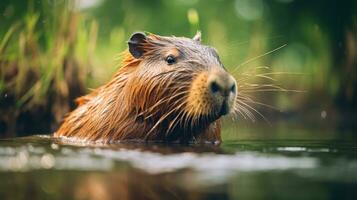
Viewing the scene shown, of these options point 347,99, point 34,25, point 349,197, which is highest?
Answer: point 34,25

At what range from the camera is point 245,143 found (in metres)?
5.52

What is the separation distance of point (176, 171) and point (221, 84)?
1202mm

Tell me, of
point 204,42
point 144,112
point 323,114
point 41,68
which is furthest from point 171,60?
point 204,42

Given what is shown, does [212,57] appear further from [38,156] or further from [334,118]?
[334,118]

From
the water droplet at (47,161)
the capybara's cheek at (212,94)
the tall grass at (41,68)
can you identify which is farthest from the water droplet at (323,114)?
the water droplet at (47,161)

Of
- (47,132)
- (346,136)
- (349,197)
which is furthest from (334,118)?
(349,197)

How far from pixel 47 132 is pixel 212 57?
254cm

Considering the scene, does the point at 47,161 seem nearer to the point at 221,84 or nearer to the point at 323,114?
the point at 221,84

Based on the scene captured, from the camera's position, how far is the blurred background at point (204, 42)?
22.8ft

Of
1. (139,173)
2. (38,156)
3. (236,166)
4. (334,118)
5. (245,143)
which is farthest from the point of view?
(334,118)

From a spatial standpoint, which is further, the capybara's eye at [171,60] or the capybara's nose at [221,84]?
the capybara's eye at [171,60]

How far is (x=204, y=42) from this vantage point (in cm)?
1051

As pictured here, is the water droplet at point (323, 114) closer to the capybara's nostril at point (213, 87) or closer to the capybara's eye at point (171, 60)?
the capybara's eye at point (171, 60)

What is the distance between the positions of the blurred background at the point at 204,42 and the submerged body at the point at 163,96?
0.30 meters
